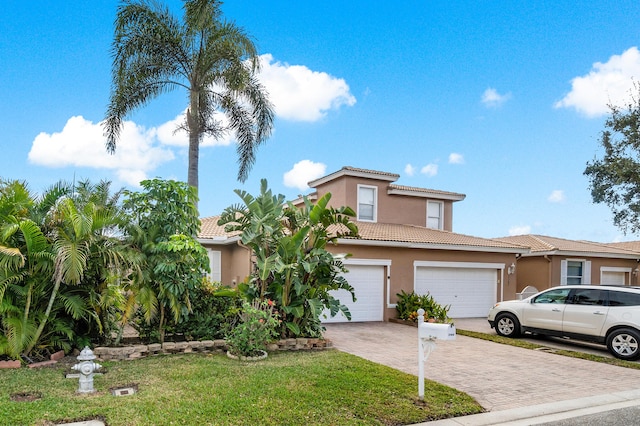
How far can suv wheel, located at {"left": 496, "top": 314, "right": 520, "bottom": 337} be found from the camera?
496 inches

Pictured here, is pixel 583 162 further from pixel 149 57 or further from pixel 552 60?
pixel 149 57

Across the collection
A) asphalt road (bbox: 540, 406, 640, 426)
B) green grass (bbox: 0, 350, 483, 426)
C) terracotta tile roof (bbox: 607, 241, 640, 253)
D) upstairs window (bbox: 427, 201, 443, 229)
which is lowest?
asphalt road (bbox: 540, 406, 640, 426)

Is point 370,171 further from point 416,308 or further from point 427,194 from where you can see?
point 416,308

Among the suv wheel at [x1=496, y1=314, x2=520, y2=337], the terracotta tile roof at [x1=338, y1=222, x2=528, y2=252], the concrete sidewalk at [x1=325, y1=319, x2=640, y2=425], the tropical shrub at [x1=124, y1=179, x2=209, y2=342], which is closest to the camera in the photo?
the concrete sidewalk at [x1=325, y1=319, x2=640, y2=425]

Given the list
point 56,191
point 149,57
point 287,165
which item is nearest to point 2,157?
point 56,191

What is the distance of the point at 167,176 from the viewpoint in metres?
9.82

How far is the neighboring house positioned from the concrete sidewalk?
10.5 m

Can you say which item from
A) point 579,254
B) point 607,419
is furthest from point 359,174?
point 607,419

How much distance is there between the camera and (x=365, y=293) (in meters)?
15.5

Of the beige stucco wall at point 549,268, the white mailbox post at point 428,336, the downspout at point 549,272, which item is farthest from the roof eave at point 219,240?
the beige stucco wall at point 549,268

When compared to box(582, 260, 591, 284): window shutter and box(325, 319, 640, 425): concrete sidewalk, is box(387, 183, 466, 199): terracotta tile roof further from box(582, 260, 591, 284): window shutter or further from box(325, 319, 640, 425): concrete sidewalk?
box(325, 319, 640, 425): concrete sidewalk

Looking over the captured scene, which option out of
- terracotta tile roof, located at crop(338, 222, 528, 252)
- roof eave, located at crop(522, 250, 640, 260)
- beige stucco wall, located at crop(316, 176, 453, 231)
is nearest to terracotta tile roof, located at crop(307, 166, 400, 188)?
beige stucco wall, located at crop(316, 176, 453, 231)

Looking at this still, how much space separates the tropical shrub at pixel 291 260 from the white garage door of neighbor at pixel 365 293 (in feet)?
15.6

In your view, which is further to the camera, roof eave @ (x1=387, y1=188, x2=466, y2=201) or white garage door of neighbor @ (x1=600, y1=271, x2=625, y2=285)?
white garage door of neighbor @ (x1=600, y1=271, x2=625, y2=285)
